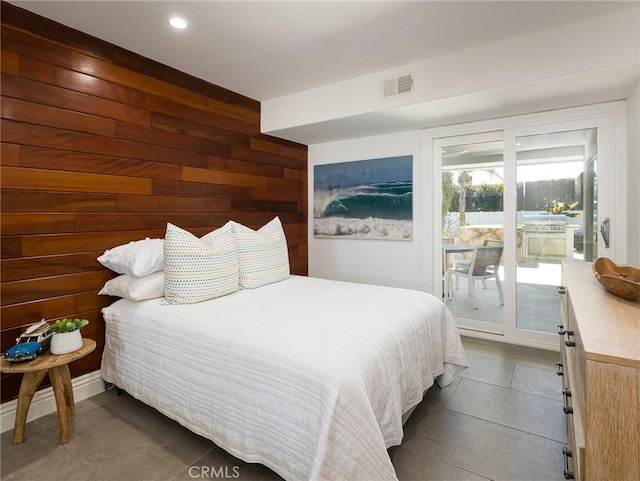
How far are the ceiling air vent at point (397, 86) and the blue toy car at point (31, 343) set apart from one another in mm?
2924

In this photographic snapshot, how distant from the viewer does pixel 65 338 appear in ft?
6.20

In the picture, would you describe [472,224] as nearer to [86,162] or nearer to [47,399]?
[86,162]

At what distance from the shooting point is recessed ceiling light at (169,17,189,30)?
2.13 m

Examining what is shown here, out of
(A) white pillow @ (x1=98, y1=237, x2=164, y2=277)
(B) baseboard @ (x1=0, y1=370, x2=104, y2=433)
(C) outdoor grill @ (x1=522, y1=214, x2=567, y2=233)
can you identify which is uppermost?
(C) outdoor grill @ (x1=522, y1=214, x2=567, y2=233)

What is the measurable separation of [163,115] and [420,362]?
2671 mm

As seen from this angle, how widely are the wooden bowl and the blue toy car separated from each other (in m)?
2.81

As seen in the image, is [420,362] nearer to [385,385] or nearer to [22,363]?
[385,385]

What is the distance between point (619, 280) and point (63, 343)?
273 centimetres

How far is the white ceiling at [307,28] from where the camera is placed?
2.01 meters

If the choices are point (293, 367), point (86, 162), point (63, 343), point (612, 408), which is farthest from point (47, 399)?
point (612, 408)

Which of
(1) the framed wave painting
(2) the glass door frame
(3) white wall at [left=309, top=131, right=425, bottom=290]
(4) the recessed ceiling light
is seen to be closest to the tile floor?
(2) the glass door frame

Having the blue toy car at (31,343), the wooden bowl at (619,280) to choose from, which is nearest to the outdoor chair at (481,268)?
the wooden bowl at (619,280)

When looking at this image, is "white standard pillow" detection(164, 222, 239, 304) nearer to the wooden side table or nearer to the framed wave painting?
the wooden side table

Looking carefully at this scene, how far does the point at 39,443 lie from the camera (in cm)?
186
